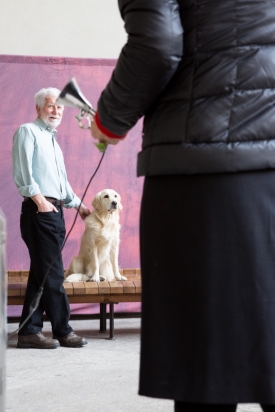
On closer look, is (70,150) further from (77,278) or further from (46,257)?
(46,257)

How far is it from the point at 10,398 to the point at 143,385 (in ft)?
6.09

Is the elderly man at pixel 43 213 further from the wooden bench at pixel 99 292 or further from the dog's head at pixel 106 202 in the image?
the dog's head at pixel 106 202

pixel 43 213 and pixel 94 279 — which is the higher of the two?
pixel 43 213

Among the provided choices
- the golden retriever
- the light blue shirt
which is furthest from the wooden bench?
the light blue shirt

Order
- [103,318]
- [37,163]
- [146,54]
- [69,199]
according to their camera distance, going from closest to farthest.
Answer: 1. [146,54]
2. [37,163]
3. [69,199]
4. [103,318]

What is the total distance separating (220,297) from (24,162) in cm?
315

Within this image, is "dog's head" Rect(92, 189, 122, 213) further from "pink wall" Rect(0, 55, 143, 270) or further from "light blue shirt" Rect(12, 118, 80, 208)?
"light blue shirt" Rect(12, 118, 80, 208)

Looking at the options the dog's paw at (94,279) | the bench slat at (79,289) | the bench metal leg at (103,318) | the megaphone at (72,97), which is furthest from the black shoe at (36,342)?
the megaphone at (72,97)

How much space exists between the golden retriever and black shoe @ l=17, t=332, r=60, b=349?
2.84 feet

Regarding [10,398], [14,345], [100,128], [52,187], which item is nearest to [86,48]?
[52,187]

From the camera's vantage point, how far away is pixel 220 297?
1360mm

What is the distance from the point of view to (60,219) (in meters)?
4.44

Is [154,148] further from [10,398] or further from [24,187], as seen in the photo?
[24,187]

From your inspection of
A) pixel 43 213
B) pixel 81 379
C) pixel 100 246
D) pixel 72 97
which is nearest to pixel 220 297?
pixel 72 97
